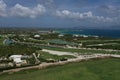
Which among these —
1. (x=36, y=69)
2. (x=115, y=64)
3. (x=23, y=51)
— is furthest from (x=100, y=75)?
(x=23, y=51)

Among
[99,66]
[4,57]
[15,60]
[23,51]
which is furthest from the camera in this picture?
[23,51]

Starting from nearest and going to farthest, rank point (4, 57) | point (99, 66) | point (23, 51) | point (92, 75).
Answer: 1. point (92, 75)
2. point (99, 66)
3. point (4, 57)
4. point (23, 51)

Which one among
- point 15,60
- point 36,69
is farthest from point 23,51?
point 36,69

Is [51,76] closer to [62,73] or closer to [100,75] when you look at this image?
[62,73]

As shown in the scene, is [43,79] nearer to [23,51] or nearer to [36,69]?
[36,69]

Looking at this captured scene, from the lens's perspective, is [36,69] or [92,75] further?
[36,69]

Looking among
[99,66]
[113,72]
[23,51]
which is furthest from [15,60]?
[113,72]

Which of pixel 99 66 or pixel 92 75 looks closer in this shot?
pixel 92 75

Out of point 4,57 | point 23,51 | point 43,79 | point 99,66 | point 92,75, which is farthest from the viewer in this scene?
point 23,51
